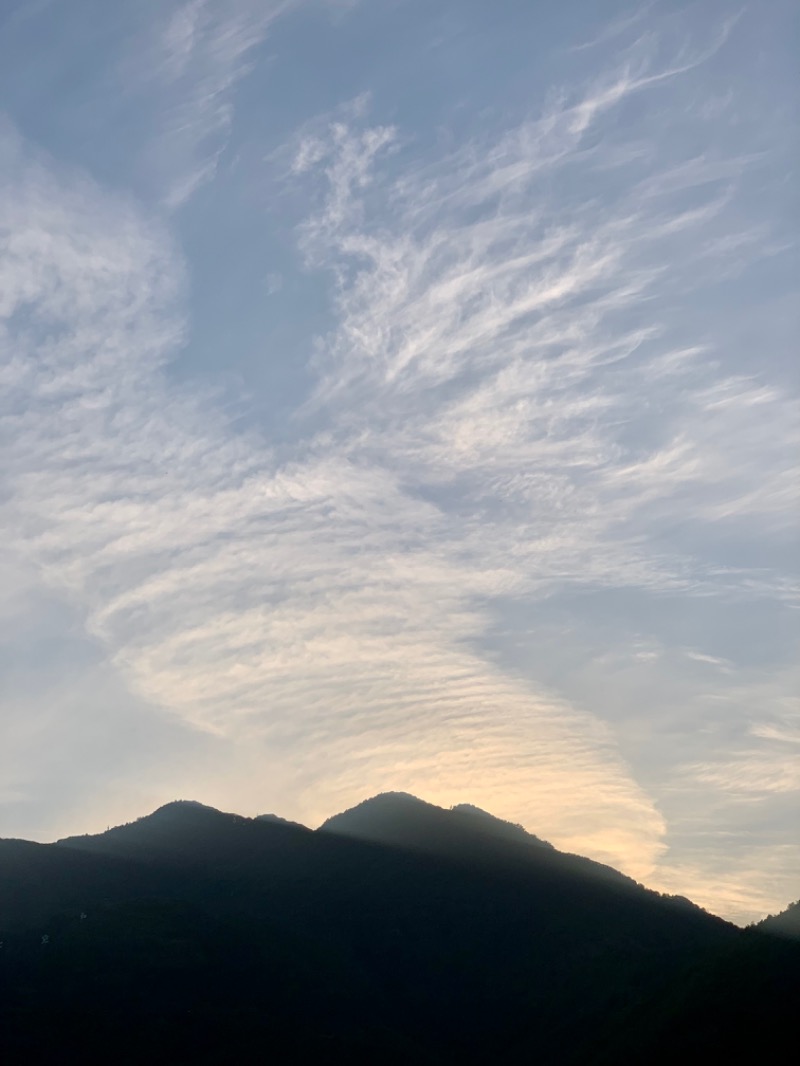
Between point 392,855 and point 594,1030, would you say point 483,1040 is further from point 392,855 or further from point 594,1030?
point 392,855

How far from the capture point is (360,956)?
69.1 metres

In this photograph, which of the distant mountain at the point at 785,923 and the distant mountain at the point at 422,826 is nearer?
the distant mountain at the point at 785,923

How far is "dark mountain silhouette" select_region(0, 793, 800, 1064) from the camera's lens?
165 ft

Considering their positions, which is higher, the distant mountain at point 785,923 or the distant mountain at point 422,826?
the distant mountain at point 422,826

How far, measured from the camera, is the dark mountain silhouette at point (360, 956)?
5031 cm

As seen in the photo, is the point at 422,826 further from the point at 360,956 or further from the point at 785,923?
the point at 785,923

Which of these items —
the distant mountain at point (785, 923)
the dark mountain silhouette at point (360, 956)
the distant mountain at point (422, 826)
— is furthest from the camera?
the distant mountain at point (422, 826)

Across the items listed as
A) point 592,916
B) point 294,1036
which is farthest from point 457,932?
point 294,1036

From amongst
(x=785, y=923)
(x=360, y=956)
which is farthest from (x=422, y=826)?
(x=785, y=923)

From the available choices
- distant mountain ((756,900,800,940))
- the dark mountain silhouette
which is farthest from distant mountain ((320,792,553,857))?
distant mountain ((756,900,800,940))

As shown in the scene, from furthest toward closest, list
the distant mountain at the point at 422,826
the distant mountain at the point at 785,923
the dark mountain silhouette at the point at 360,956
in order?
the distant mountain at the point at 422,826 → the distant mountain at the point at 785,923 → the dark mountain silhouette at the point at 360,956

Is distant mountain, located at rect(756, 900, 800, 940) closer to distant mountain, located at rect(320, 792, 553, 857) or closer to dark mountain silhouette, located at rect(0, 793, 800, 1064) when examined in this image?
dark mountain silhouette, located at rect(0, 793, 800, 1064)

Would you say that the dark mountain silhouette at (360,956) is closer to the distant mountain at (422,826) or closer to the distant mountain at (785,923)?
the distant mountain at (422,826)

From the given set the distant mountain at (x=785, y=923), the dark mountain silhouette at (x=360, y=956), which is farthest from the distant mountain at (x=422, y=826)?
the distant mountain at (x=785, y=923)
